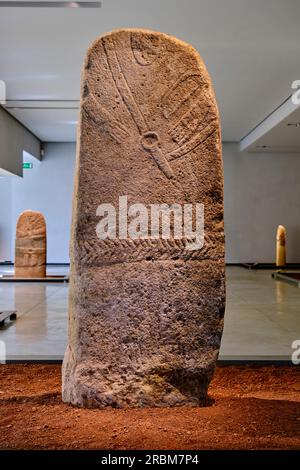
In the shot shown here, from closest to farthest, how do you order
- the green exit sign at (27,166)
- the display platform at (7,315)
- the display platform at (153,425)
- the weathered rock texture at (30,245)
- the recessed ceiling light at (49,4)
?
the display platform at (153,425) < the recessed ceiling light at (49,4) < the display platform at (7,315) < the weathered rock texture at (30,245) < the green exit sign at (27,166)

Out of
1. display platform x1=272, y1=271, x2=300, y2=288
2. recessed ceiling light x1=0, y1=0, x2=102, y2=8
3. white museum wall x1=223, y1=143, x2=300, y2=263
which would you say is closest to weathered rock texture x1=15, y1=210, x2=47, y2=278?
display platform x1=272, y1=271, x2=300, y2=288

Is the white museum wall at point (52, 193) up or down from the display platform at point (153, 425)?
up

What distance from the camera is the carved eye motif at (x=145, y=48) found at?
9.73ft

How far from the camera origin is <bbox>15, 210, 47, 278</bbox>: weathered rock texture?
33.9 ft

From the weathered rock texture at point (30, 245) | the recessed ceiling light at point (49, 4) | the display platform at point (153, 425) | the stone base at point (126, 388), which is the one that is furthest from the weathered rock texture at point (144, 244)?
the weathered rock texture at point (30, 245)

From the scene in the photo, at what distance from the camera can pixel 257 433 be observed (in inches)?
97.9

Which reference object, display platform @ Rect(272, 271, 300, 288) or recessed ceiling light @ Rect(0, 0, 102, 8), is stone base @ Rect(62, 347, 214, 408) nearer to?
recessed ceiling light @ Rect(0, 0, 102, 8)

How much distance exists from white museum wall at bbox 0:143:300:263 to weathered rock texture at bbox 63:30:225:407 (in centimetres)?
1284

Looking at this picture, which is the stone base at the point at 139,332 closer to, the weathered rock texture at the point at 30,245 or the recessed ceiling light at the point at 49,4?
the recessed ceiling light at the point at 49,4

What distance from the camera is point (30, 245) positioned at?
10.4m

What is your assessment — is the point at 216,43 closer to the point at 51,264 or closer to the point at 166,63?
the point at 166,63

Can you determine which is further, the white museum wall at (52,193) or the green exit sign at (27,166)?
the white museum wall at (52,193)

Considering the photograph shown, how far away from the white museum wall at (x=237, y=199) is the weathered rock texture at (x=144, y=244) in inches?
505

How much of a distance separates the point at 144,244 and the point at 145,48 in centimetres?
101
